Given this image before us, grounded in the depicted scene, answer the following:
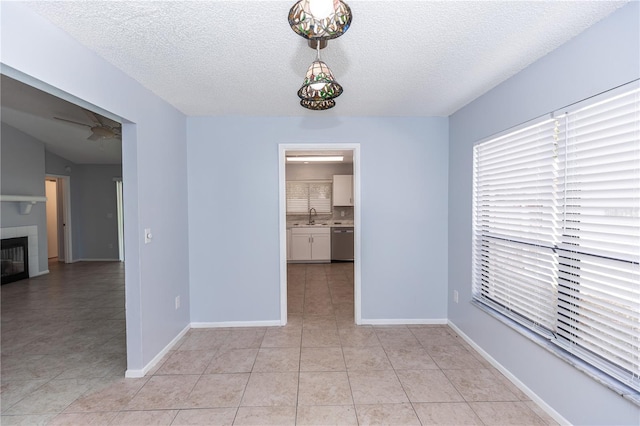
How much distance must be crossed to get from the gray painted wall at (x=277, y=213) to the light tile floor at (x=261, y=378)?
34 centimetres

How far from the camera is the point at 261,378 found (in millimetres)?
2344

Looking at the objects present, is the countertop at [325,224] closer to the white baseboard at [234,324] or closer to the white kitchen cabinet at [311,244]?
the white kitchen cabinet at [311,244]

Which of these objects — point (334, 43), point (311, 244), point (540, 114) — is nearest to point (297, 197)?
point (311, 244)

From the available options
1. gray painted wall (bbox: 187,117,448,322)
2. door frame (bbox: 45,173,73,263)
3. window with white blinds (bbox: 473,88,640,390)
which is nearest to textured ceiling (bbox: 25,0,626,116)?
window with white blinds (bbox: 473,88,640,390)

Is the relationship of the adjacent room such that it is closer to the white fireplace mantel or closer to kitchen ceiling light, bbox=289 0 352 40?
kitchen ceiling light, bbox=289 0 352 40

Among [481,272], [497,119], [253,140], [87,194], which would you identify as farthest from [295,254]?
[87,194]

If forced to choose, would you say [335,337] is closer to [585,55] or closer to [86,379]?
[86,379]

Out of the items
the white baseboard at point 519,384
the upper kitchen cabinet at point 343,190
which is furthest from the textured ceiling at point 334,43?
the upper kitchen cabinet at point 343,190

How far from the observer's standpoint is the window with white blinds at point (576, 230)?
4.74 feet

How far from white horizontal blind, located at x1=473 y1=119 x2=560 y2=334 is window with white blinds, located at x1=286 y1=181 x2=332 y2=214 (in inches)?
185

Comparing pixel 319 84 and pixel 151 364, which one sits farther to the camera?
pixel 151 364

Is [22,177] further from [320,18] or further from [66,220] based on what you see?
[320,18]

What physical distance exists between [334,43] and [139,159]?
5.75 ft

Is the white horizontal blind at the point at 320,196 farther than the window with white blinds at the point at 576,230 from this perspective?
Yes
